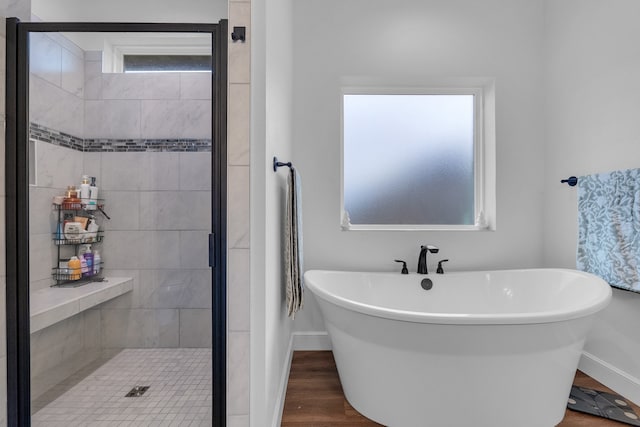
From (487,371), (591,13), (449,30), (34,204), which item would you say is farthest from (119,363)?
(591,13)

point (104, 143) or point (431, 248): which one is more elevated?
point (104, 143)

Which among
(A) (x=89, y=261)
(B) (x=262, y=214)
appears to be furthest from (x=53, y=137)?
(B) (x=262, y=214)

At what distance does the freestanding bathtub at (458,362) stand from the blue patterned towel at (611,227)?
21 cm

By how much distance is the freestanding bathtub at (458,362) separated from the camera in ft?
4.13

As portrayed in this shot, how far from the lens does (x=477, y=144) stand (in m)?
2.44

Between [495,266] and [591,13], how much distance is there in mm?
1707

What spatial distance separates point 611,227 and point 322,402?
6.03ft

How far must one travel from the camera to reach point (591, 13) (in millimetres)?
1891

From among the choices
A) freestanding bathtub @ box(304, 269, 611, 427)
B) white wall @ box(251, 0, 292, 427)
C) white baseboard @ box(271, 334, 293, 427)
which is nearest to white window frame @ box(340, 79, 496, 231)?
freestanding bathtub @ box(304, 269, 611, 427)

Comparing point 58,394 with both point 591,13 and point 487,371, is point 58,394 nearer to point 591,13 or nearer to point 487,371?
point 487,371

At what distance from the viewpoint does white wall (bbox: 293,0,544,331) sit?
2256mm

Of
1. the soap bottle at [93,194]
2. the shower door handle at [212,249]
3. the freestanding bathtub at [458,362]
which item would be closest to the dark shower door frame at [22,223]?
the shower door handle at [212,249]

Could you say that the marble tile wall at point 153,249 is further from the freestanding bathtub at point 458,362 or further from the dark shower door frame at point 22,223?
the freestanding bathtub at point 458,362

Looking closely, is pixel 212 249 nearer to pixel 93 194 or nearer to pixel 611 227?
pixel 93 194
